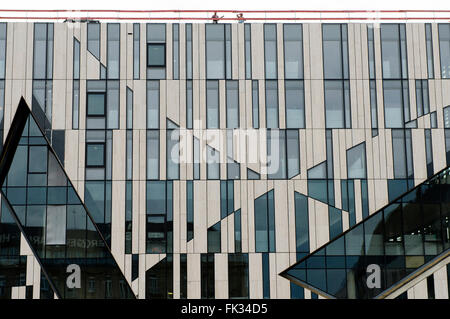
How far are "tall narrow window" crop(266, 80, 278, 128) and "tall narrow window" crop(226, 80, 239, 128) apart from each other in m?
1.52

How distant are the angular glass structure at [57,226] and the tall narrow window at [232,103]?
8.22 metres

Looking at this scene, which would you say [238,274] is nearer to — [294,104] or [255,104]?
[255,104]

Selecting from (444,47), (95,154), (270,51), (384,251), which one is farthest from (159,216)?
(444,47)

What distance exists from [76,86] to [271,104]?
380 inches

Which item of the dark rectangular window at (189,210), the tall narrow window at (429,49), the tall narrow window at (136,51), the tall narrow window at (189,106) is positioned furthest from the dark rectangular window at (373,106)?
the tall narrow window at (136,51)

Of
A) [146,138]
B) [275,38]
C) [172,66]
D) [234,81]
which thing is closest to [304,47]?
[275,38]

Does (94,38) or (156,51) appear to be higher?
(94,38)

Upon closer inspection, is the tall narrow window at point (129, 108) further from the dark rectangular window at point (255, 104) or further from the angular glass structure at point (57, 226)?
the dark rectangular window at point (255, 104)

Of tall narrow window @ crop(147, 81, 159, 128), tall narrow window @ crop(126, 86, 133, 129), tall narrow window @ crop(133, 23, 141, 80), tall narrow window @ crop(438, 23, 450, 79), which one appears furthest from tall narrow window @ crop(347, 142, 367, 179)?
tall narrow window @ crop(133, 23, 141, 80)

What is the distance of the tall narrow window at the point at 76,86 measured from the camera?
106 feet

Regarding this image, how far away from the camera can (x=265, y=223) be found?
31828 mm

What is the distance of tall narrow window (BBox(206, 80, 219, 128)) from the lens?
32.4 meters
